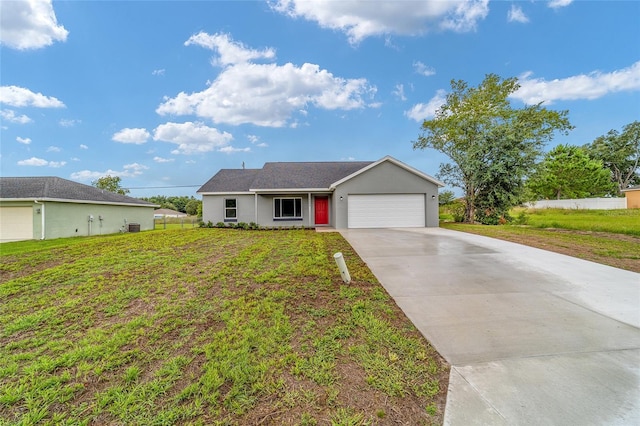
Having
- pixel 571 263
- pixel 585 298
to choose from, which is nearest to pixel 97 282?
pixel 585 298

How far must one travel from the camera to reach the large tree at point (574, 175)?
34875mm

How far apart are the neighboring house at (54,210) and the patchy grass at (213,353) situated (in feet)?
37.1

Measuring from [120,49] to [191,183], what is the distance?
82.6 feet

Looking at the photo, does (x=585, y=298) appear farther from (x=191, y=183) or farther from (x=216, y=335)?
(x=191, y=183)

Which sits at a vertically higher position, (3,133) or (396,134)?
(396,134)

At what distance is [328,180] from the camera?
17.1m

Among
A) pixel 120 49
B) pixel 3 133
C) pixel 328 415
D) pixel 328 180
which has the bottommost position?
pixel 328 415

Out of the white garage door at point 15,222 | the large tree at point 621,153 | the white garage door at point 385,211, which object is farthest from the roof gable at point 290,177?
the large tree at point 621,153

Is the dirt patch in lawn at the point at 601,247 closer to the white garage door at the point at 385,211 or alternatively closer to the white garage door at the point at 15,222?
the white garage door at the point at 385,211

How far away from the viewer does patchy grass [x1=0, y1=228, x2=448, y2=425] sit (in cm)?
208

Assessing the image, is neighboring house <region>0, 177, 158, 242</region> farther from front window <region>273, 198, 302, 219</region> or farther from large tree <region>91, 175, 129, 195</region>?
large tree <region>91, 175, 129, 195</region>

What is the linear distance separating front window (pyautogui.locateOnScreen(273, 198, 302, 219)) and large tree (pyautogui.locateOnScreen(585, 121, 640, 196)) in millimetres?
49675

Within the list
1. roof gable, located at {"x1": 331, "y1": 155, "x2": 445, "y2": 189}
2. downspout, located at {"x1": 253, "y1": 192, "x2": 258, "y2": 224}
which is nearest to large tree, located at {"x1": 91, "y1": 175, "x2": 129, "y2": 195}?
downspout, located at {"x1": 253, "y1": 192, "x2": 258, "y2": 224}

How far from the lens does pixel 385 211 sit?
49.7 feet
